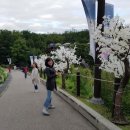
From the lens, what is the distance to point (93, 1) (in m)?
13.4

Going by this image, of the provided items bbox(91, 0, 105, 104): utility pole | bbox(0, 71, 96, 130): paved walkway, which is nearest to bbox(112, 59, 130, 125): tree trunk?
bbox(0, 71, 96, 130): paved walkway

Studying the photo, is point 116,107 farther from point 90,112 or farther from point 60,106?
point 60,106

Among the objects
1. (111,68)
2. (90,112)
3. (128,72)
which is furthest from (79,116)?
(128,72)

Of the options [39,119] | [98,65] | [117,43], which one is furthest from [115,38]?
[98,65]

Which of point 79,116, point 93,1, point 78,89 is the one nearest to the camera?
point 79,116

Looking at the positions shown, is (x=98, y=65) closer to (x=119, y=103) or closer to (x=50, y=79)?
(x=50, y=79)

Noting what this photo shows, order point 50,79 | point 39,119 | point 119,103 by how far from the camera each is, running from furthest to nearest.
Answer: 1. point 50,79
2. point 39,119
3. point 119,103

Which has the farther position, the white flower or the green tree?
the green tree

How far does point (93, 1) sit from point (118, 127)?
5778 millimetres

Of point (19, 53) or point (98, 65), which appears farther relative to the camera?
point (19, 53)

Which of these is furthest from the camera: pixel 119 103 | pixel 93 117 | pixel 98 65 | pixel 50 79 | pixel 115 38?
pixel 98 65

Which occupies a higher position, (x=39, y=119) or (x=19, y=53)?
(x=39, y=119)

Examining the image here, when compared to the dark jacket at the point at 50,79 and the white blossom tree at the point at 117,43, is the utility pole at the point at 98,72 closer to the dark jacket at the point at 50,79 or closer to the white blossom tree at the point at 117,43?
the dark jacket at the point at 50,79

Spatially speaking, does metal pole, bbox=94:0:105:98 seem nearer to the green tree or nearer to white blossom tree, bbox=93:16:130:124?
white blossom tree, bbox=93:16:130:124
